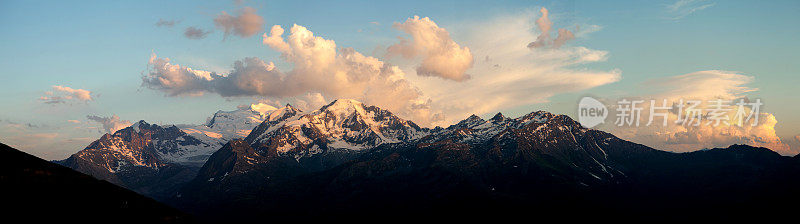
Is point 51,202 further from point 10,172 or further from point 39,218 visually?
point 10,172

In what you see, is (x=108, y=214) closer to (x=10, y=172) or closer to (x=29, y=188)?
(x=29, y=188)

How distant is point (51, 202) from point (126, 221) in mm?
27301

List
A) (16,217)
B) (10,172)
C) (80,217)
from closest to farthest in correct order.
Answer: (16,217)
(80,217)
(10,172)

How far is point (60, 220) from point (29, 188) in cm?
2795

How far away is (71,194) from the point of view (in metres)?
199

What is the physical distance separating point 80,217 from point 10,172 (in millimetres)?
41811

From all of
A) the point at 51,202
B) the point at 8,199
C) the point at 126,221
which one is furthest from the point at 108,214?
the point at 8,199

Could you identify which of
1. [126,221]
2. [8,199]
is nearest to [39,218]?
[8,199]

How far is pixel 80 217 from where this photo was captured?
18388 centimetres

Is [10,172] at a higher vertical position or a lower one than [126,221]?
higher

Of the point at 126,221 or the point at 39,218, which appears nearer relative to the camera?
the point at 39,218

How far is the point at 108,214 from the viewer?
19750 centimetres

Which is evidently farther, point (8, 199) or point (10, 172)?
point (10, 172)

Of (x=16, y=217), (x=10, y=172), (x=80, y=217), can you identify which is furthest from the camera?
(x=10, y=172)
